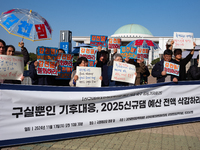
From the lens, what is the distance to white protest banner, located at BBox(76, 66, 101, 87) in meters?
5.04

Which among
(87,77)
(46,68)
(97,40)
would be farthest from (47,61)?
(97,40)

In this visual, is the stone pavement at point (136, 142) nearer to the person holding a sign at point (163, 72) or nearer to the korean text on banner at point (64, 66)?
the person holding a sign at point (163, 72)

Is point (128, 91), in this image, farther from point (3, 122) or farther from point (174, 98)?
point (3, 122)

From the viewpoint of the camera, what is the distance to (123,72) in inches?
217

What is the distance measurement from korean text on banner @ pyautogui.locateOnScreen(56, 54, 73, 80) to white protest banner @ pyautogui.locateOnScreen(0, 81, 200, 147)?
7.83ft

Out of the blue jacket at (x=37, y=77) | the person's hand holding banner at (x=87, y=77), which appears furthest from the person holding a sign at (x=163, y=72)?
the blue jacket at (x=37, y=77)

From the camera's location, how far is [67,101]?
15.0 feet

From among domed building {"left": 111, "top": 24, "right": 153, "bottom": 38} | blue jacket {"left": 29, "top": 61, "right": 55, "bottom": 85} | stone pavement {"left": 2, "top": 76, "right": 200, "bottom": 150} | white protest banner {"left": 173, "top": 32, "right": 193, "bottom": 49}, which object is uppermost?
domed building {"left": 111, "top": 24, "right": 153, "bottom": 38}

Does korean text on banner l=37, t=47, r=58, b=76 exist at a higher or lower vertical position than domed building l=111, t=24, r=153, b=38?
lower

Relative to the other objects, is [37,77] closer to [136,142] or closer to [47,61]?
[47,61]

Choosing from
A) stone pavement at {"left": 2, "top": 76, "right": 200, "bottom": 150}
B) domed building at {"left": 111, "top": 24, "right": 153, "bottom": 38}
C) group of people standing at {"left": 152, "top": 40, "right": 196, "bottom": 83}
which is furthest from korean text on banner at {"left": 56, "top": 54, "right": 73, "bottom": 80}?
domed building at {"left": 111, "top": 24, "right": 153, "bottom": 38}

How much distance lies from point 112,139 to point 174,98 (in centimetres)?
210

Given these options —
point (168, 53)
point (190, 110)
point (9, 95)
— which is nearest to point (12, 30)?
point (9, 95)

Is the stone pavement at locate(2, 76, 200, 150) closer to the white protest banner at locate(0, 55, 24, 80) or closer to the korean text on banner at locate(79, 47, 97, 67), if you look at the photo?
the white protest banner at locate(0, 55, 24, 80)
